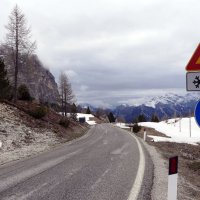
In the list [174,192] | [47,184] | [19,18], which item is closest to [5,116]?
[19,18]

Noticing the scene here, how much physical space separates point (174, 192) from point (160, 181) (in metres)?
3.58

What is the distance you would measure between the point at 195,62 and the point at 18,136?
2112 centimetres

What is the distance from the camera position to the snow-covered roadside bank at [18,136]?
784 inches

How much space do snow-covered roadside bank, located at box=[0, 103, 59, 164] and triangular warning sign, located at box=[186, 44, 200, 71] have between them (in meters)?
11.6

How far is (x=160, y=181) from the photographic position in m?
9.67

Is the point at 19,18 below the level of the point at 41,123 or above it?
above

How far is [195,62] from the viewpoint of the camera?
6.00 meters

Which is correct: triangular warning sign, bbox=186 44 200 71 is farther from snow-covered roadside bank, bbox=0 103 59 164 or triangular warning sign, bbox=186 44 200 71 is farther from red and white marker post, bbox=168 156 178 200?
snow-covered roadside bank, bbox=0 103 59 164

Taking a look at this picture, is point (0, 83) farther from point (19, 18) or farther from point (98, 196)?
point (98, 196)

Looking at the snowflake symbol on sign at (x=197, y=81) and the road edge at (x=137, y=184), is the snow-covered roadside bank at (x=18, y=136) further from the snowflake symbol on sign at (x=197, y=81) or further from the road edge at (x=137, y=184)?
the snowflake symbol on sign at (x=197, y=81)

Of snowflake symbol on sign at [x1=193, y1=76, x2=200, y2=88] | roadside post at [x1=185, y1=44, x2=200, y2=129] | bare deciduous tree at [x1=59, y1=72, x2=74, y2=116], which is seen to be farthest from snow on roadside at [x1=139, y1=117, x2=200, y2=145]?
snowflake symbol on sign at [x1=193, y1=76, x2=200, y2=88]

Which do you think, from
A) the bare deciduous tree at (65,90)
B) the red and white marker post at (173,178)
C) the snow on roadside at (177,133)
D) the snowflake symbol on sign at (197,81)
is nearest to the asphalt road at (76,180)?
the red and white marker post at (173,178)

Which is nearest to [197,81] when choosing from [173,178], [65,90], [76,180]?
[173,178]

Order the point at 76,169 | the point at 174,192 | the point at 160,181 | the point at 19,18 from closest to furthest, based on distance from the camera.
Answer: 1. the point at 174,192
2. the point at 160,181
3. the point at 76,169
4. the point at 19,18
